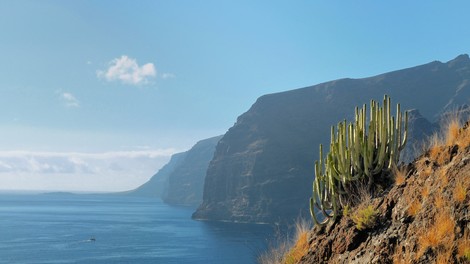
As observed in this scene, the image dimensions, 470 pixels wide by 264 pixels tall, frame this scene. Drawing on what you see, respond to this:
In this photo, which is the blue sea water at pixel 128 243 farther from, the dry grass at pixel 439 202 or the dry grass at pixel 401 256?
the dry grass at pixel 439 202

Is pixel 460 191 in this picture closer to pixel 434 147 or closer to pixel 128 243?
pixel 434 147

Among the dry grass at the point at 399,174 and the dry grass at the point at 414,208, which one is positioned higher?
the dry grass at the point at 399,174

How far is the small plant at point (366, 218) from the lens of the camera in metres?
8.78

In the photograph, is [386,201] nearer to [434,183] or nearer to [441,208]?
[434,183]

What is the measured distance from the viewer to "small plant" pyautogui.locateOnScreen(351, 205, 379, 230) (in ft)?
28.8

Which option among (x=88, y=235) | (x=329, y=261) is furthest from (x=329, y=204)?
(x=88, y=235)

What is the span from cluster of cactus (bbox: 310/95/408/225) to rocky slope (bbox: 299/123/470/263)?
2.26 ft

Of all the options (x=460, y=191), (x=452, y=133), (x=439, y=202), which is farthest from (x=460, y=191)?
(x=452, y=133)

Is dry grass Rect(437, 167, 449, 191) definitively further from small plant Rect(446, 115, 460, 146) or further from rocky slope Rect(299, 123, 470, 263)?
small plant Rect(446, 115, 460, 146)

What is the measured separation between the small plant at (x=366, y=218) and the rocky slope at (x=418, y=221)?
58mm

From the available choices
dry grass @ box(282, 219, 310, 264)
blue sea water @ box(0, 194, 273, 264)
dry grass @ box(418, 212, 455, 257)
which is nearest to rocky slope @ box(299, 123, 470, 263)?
dry grass @ box(418, 212, 455, 257)

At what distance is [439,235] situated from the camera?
269 inches

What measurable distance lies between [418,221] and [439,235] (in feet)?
2.94

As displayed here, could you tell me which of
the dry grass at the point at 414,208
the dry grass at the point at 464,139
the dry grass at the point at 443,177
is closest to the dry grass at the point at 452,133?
the dry grass at the point at 464,139
